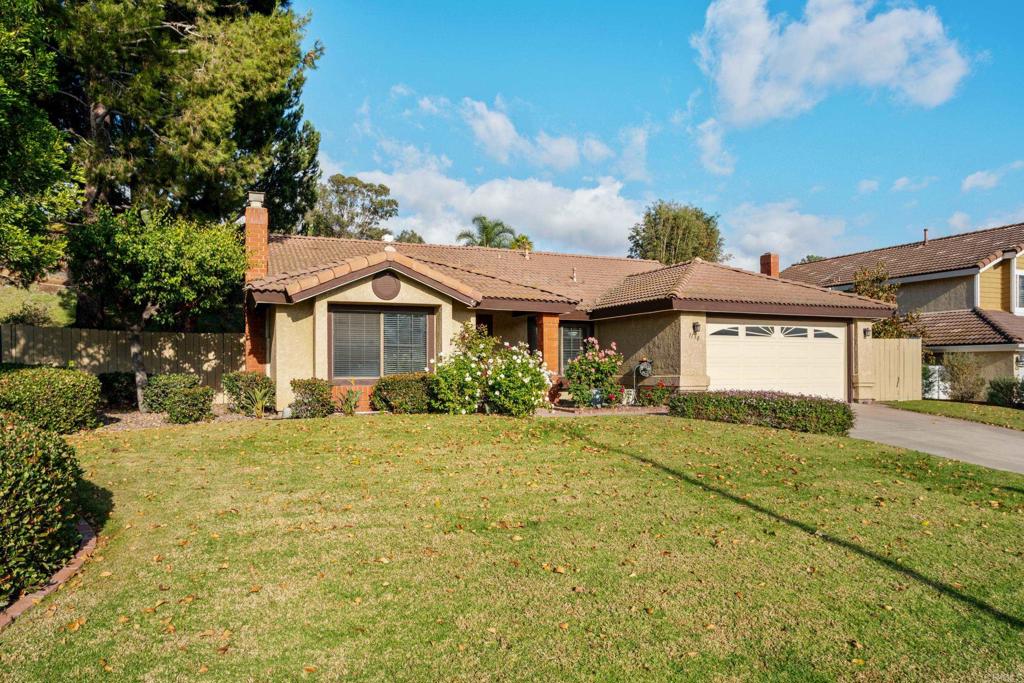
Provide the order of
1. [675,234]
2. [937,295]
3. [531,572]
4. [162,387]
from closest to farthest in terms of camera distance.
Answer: [531,572]
[162,387]
[937,295]
[675,234]

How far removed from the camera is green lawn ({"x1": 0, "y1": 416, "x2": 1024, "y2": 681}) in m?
4.28

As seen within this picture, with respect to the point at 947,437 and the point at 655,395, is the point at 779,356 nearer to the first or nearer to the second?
the point at 655,395

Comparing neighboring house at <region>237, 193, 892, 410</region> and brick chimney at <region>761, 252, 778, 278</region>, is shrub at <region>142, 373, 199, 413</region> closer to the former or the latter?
neighboring house at <region>237, 193, 892, 410</region>

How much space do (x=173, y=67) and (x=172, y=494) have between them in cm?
1286

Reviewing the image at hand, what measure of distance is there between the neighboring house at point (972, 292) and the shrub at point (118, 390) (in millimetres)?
26220

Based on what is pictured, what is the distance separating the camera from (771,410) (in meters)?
13.6

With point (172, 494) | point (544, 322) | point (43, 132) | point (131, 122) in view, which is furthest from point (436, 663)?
point (131, 122)

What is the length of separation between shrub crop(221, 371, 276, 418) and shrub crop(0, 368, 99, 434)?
310 cm

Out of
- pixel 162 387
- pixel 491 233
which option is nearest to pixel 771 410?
pixel 162 387

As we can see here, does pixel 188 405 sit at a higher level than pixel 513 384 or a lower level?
lower

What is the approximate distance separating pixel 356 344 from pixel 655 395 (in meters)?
7.75

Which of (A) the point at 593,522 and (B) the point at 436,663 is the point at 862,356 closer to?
(A) the point at 593,522

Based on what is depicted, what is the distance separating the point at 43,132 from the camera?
36.4ft

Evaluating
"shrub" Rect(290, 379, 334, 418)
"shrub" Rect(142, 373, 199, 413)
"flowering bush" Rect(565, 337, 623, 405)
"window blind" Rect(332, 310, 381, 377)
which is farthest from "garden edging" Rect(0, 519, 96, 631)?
"flowering bush" Rect(565, 337, 623, 405)
